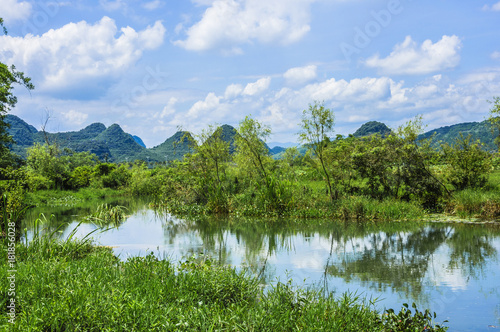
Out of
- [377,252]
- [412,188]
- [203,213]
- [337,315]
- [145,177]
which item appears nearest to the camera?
[337,315]

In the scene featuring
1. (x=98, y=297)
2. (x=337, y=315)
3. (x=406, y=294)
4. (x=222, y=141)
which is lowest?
(x=406, y=294)

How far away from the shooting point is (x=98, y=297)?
4762 mm

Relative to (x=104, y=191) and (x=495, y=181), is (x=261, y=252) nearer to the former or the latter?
(x=495, y=181)

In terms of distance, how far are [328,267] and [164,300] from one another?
4.61 metres

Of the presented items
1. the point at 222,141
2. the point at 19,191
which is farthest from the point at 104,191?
the point at 19,191

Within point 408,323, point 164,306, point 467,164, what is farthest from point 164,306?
point 467,164

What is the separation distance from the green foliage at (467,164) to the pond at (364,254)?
4.12 m

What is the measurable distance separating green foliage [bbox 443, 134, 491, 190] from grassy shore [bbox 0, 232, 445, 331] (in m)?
13.9

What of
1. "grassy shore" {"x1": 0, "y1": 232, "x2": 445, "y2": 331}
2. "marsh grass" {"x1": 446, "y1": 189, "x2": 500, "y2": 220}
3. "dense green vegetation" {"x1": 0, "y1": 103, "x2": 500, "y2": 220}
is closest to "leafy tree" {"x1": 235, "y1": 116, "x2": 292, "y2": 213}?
"dense green vegetation" {"x1": 0, "y1": 103, "x2": 500, "y2": 220}

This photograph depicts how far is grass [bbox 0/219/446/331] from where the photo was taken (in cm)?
418

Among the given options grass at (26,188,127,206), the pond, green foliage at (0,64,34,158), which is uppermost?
green foliage at (0,64,34,158)

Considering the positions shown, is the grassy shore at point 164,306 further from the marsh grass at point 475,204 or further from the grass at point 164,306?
the marsh grass at point 475,204

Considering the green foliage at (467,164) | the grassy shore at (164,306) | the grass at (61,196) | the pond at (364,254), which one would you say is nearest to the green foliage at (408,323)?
the grassy shore at (164,306)

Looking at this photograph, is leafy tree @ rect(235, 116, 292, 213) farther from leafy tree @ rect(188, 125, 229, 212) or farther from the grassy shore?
the grassy shore
